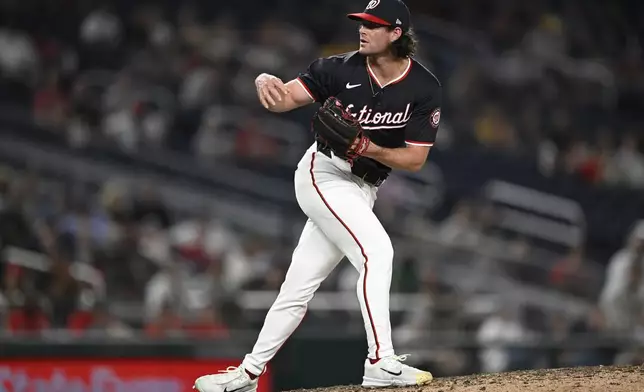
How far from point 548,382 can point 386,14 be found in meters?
1.90

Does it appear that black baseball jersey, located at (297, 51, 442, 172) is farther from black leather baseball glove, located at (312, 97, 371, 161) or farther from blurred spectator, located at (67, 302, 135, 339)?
blurred spectator, located at (67, 302, 135, 339)

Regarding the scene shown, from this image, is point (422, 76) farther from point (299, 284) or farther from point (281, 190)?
point (281, 190)

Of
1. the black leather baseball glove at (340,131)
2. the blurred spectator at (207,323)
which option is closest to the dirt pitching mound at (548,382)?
the black leather baseball glove at (340,131)

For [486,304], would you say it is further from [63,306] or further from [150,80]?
[150,80]

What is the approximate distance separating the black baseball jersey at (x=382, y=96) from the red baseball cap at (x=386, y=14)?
8.7 inches

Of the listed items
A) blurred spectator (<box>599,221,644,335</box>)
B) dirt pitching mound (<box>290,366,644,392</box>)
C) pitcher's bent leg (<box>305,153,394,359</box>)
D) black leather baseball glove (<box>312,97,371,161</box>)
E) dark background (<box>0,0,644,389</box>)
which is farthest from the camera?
blurred spectator (<box>599,221,644,335</box>)

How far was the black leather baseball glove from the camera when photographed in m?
5.09

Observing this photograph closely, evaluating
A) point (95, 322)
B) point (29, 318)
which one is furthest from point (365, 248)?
point (29, 318)

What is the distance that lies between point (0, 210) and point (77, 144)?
1.97m

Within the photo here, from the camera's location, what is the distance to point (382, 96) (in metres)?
5.28

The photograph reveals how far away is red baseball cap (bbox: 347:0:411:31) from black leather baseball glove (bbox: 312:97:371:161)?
38 cm

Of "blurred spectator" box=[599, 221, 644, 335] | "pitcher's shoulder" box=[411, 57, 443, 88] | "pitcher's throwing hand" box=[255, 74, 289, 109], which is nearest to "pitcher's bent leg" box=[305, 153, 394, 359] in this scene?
"pitcher's throwing hand" box=[255, 74, 289, 109]

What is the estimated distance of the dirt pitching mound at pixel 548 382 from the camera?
555 centimetres

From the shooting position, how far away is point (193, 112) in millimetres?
12727
